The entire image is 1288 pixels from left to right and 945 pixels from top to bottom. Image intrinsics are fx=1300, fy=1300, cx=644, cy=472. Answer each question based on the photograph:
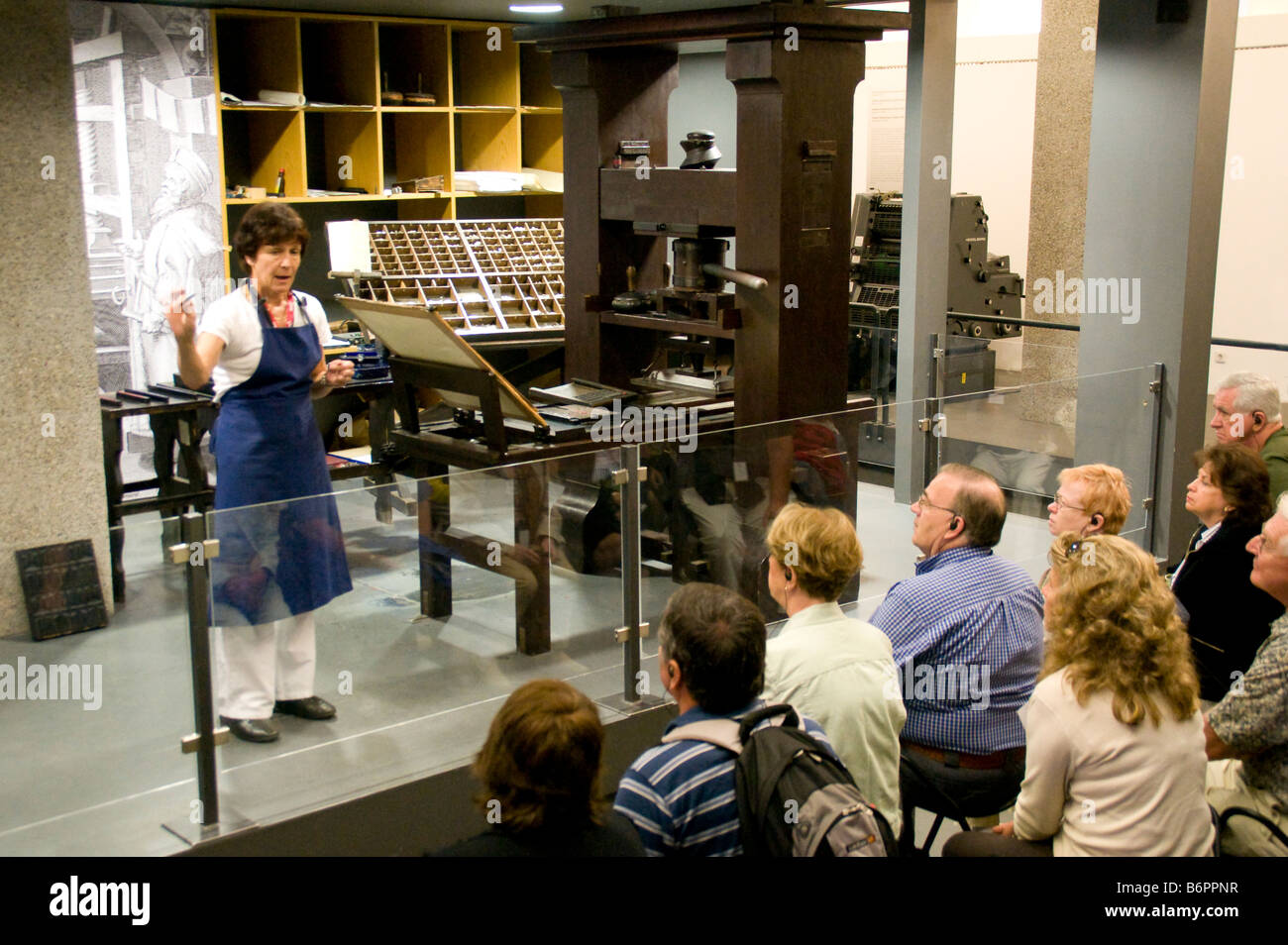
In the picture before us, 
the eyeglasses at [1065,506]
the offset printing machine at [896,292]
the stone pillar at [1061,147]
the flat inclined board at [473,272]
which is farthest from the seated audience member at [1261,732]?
the stone pillar at [1061,147]

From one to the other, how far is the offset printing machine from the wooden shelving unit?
7.52 ft

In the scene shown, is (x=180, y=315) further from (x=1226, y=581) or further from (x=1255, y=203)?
(x=1255, y=203)

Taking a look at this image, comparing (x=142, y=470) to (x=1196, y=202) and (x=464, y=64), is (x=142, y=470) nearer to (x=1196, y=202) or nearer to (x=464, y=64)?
(x=464, y=64)

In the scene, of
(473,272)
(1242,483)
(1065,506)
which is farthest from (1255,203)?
(1065,506)

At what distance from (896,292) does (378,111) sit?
3.48 m

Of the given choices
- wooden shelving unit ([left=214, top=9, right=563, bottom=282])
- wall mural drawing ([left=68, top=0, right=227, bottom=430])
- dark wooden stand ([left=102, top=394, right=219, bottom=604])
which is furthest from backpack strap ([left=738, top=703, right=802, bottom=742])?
wooden shelving unit ([left=214, top=9, right=563, bottom=282])

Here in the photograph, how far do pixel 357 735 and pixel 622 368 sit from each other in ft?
9.01

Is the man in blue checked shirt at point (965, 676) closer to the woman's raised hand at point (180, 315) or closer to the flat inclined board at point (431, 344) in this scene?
the flat inclined board at point (431, 344)

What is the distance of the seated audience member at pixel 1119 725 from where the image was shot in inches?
102

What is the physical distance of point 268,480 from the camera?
4098 millimetres

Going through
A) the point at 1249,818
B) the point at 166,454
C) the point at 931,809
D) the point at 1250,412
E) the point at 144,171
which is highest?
the point at 144,171

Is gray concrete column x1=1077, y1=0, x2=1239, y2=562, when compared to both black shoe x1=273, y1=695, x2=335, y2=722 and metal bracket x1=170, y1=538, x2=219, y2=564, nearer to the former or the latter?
black shoe x1=273, y1=695, x2=335, y2=722

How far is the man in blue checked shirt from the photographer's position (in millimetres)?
3195

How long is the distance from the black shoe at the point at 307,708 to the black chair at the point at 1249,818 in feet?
7.59
